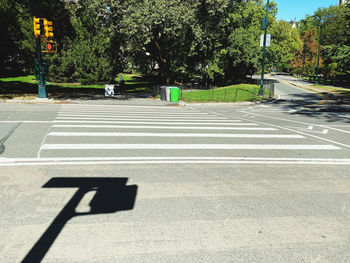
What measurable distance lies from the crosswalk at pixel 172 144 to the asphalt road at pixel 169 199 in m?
0.05

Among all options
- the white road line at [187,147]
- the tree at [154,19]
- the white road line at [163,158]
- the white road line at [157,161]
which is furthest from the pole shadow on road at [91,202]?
the tree at [154,19]

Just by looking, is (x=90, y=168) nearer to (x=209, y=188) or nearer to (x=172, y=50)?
(x=209, y=188)

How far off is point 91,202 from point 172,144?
13.1 ft

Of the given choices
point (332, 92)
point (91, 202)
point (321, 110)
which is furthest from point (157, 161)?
point (332, 92)

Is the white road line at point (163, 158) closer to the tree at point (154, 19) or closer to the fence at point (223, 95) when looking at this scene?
the fence at point (223, 95)

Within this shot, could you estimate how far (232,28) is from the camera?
42.1m

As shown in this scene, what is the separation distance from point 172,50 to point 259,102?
14.4m

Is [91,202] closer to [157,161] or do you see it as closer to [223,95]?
[157,161]

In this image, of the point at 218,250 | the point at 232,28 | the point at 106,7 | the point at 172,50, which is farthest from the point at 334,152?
the point at 232,28

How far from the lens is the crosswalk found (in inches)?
281

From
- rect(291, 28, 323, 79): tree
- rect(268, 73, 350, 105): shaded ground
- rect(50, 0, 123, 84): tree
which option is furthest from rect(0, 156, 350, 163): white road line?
rect(291, 28, 323, 79): tree

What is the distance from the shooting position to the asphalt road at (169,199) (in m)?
3.50

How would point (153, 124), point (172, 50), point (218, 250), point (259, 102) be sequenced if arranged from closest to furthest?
1. point (218, 250)
2. point (153, 124)
3. point (259, 102)
4. point (172, 50)

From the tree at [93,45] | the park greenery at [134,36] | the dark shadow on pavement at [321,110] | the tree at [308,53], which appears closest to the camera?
the dark shadow on pavement at [321,110]
